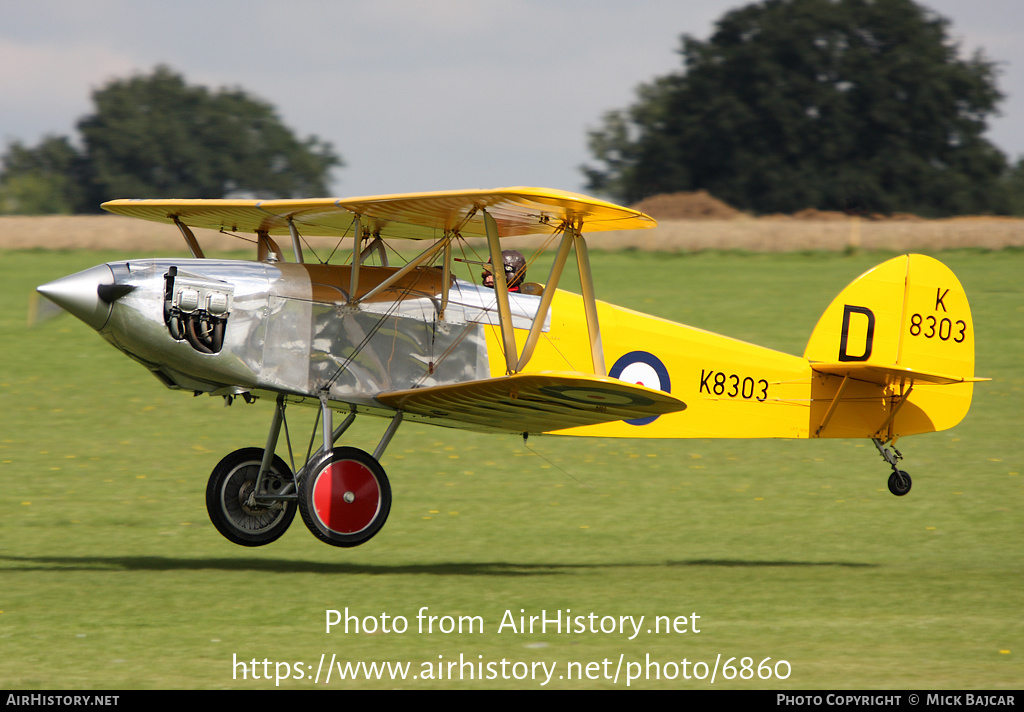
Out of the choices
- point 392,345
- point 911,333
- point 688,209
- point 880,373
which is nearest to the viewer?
point 392,345

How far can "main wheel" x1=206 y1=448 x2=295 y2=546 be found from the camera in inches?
367

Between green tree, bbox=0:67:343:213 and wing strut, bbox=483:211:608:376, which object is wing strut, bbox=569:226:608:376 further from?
green tree, bbox=0:67:343:213

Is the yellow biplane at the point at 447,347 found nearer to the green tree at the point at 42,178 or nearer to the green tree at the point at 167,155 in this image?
→ the green tree at the point at 167,155

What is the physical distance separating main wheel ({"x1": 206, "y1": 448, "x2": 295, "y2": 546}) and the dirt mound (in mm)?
27912

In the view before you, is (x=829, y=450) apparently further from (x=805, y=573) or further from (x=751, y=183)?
(x=751, y=183)

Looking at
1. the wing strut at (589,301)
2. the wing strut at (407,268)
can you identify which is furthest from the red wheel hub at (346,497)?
the wing strut at (589,301)

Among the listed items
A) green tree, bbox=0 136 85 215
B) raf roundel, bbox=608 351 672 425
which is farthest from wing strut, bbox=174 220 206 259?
green tree, bbox=0 136 85 215

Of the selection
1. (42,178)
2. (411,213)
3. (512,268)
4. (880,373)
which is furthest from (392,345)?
(42,178)

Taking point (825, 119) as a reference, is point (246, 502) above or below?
below

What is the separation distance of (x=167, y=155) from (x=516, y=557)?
4834 cm

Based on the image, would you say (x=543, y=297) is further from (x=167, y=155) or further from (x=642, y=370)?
(x=167, y=155)

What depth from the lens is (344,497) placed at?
8.66 metres

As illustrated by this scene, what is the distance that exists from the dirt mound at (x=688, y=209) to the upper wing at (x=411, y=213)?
2725 centimetres

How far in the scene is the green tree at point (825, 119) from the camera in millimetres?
47469
